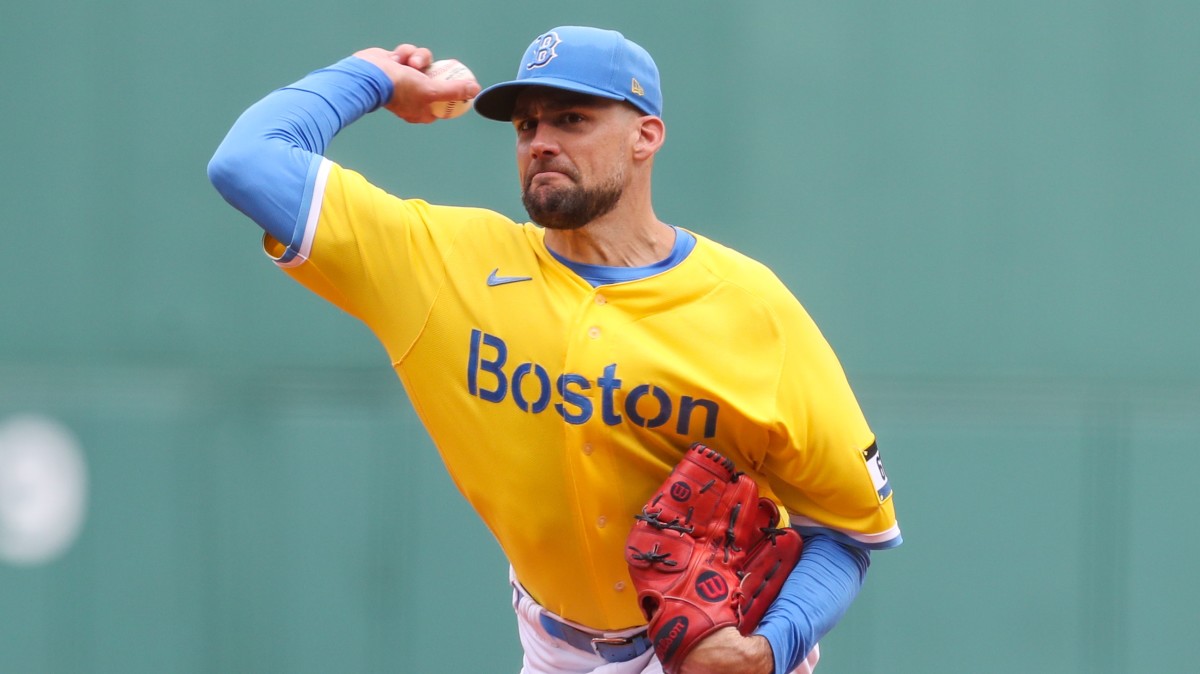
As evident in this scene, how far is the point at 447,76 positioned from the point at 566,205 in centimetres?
45

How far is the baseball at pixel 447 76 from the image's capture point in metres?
3.07

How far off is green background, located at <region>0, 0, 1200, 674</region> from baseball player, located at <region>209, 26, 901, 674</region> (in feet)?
5.89

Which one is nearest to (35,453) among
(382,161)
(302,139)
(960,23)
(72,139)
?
(72,139)

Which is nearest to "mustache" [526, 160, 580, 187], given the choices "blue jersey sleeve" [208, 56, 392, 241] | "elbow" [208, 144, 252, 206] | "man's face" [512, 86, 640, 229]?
"man's face" [512, 86, 640, 229]

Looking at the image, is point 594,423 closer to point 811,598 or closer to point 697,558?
point 697,558

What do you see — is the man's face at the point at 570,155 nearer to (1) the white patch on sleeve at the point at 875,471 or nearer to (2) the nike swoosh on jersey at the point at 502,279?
(2) the nike swoosh on jersey at the point at 502,279

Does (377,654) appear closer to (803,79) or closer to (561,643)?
(561,643)

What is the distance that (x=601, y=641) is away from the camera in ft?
10.0

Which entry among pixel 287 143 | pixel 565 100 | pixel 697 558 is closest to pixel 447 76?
pixel 565 100

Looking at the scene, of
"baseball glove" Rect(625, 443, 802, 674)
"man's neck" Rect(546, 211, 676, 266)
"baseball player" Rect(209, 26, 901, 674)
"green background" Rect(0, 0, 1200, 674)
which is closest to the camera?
"baseball glove" Rect(625, 443, 802, 674)

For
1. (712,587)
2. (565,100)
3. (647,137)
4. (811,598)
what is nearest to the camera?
(712,587)

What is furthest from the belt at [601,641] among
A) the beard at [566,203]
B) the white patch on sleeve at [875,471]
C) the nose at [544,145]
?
the nose at [544,145]

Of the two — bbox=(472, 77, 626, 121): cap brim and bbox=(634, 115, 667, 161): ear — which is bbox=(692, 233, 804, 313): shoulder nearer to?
bbox=(634, 115, 667, 161): ear

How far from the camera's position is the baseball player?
2836 mm
